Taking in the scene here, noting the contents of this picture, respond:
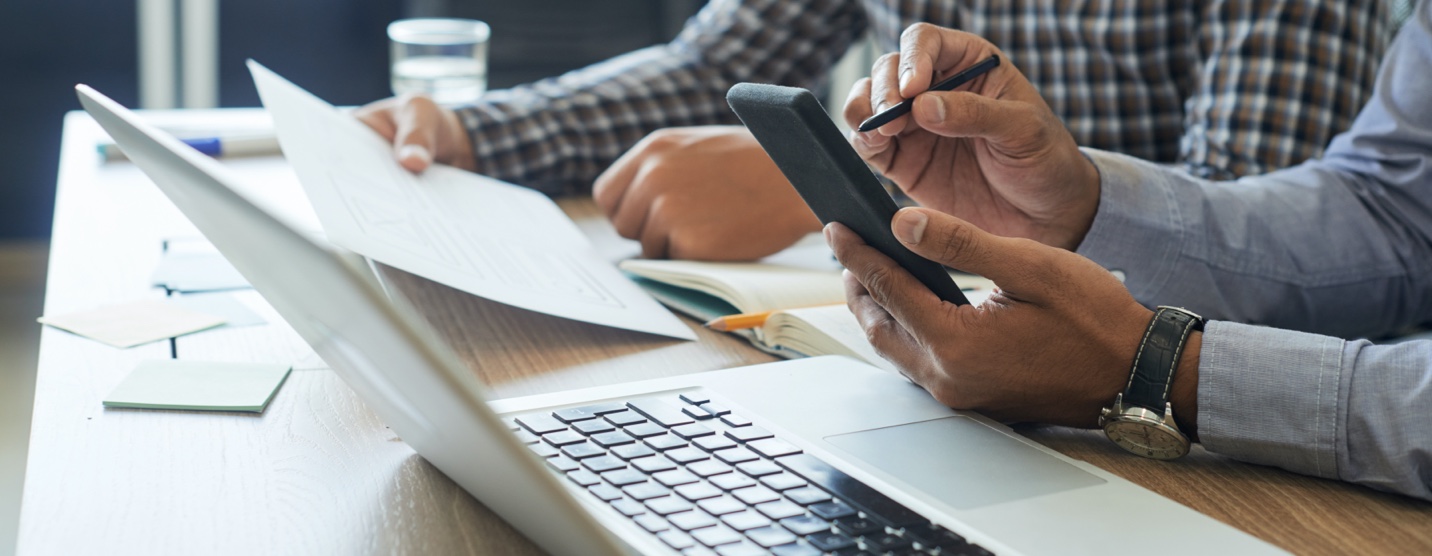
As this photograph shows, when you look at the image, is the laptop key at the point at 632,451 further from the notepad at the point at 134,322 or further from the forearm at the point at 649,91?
the forearm at the point at 649,91

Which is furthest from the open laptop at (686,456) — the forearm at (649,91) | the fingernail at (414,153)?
the forearm at (649,91)

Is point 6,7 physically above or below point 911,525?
below

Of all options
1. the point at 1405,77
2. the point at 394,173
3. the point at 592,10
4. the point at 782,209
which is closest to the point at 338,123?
the point at 394,173

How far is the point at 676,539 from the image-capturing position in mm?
415

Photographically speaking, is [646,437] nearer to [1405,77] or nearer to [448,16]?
[1405,77]

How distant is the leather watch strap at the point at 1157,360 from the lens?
1.82 ft

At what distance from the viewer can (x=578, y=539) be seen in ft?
1.23

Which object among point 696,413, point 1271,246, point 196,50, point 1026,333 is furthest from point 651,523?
point 196,50

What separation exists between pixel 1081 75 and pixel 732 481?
101 cm

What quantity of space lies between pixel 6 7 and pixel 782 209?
2.47 meters

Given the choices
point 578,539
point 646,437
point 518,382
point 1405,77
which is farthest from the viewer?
point 1405,77

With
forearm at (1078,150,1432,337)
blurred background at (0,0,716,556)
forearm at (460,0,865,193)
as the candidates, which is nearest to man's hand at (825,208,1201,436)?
forearm at (1078,150,1432,337)

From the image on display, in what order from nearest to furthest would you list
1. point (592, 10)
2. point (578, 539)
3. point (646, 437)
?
1. point (578, 539)
2. point (646, 437)
3. point (592, 10)

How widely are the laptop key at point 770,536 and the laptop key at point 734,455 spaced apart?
2.5 inches
